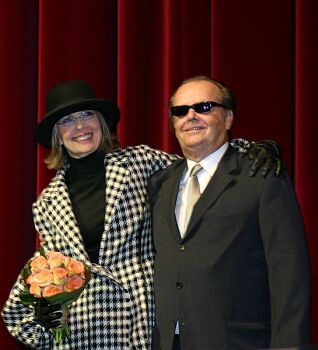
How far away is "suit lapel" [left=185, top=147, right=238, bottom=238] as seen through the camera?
2.10 meters

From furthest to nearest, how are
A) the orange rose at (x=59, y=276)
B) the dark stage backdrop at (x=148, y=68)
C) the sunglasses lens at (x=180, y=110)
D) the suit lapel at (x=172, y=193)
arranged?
the dark stage backdrop at (x=148, y=68), the sunglasses lens at (x=180, y=110), the suit lapel at (x=172, y=193), the orange rose at (x=59, y=276)

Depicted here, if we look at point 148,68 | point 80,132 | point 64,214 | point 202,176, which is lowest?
point 64,214

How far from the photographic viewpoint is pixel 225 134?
228 cm

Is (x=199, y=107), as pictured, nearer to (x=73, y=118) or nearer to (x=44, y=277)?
(x=73, y=118)

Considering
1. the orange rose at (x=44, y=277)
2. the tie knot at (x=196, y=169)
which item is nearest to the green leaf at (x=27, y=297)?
the orange rose at (x=44, y=277)

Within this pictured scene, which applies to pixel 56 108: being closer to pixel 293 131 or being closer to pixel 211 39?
pixel 211 39

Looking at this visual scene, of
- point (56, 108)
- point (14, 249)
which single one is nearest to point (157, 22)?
point (56, 108)

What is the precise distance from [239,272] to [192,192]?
29 centimetres

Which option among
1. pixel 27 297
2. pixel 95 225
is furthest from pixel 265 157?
pixel 27 297

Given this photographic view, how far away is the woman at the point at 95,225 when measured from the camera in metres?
2.22

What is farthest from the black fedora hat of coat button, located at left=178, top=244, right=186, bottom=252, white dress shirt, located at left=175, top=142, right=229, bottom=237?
coat button, located at left=178, top=244, right=186, bottom=252

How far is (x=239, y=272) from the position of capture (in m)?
2.03

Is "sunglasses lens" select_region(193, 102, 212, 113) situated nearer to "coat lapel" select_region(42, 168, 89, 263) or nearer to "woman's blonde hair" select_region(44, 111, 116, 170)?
"woman's blonde hair" select_region(44, 111, 116, 170)

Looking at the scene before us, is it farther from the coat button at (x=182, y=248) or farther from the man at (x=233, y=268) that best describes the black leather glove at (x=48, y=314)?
the coat button at (x=182, y=248)
